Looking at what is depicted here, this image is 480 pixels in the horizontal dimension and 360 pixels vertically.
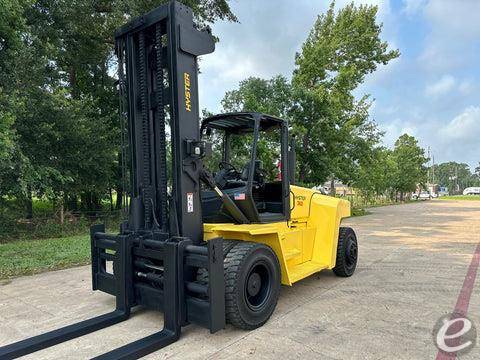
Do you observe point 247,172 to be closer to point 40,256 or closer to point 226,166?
point 226,166

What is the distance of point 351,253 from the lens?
6656mm

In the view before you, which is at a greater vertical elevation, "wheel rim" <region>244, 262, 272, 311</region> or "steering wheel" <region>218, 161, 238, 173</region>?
"steering wheel" <region>218, 161, 238, 173</region>

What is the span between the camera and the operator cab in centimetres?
475

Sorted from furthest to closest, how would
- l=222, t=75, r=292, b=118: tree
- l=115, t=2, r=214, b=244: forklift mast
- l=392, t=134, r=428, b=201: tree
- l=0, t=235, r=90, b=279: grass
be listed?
l=392, t=134, r=428, b=201: tree, l=222, t=75, r=292, b=118: tree, l=0, t=235, r=90, b=279: grass, l=115, t=2, r=214, b=244: forklift mast

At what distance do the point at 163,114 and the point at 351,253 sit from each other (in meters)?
4.20

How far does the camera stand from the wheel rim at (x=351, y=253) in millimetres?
6512

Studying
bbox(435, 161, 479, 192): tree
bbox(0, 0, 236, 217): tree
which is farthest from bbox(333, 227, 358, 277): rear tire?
bbox(435, 161, 479, 192): tree

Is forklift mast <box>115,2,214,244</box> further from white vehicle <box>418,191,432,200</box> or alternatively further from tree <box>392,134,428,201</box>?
white vehicle <box>418,191,432,200</box>

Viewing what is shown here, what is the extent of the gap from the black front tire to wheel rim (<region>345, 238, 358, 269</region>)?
2.46m

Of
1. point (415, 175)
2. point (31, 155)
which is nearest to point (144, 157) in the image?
point (31, 155)

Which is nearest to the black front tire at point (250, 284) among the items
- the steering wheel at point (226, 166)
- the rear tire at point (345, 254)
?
the steering wheel at point (226, 166)

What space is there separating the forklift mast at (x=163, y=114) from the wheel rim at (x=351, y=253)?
10.5 feet

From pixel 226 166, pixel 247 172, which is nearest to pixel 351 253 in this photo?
pixel 226 166

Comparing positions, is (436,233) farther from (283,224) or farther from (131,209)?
(131,209)
